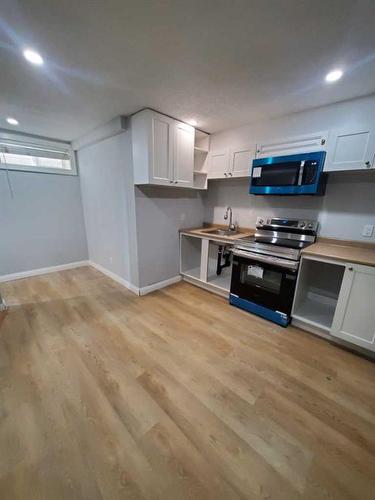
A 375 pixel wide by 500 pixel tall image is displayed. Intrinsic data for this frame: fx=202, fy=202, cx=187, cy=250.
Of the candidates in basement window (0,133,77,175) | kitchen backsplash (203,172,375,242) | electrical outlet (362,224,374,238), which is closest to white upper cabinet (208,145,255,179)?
kitchen backsplash (203,172,375,242)

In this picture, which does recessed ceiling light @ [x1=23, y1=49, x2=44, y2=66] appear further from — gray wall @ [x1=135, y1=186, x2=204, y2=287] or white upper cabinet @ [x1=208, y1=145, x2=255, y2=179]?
white upper cabinet @ [x1=208, y1=145, x2=255, y2=179]

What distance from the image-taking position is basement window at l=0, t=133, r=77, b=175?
10.3 feet

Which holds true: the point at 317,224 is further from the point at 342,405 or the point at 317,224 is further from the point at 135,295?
the point at 135,295

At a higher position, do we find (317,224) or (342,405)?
(317,224)

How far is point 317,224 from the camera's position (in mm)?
2492

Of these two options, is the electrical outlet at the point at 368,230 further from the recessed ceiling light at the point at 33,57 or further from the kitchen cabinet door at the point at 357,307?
the recessed ceiling light at the point at 33,57

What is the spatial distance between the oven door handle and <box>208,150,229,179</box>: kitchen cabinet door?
48.2 inches

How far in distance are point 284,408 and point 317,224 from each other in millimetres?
2010

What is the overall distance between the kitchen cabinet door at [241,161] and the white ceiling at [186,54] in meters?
0.49

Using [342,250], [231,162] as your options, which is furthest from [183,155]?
[342,250]

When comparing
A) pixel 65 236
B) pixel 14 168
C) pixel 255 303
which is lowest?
pixel 255 303

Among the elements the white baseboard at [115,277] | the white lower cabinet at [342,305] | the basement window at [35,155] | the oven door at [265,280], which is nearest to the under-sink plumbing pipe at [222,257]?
the oven door at [265,280]

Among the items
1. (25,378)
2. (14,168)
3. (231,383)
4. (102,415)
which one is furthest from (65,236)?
(231,383)

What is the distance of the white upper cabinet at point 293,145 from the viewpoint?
215 cm
